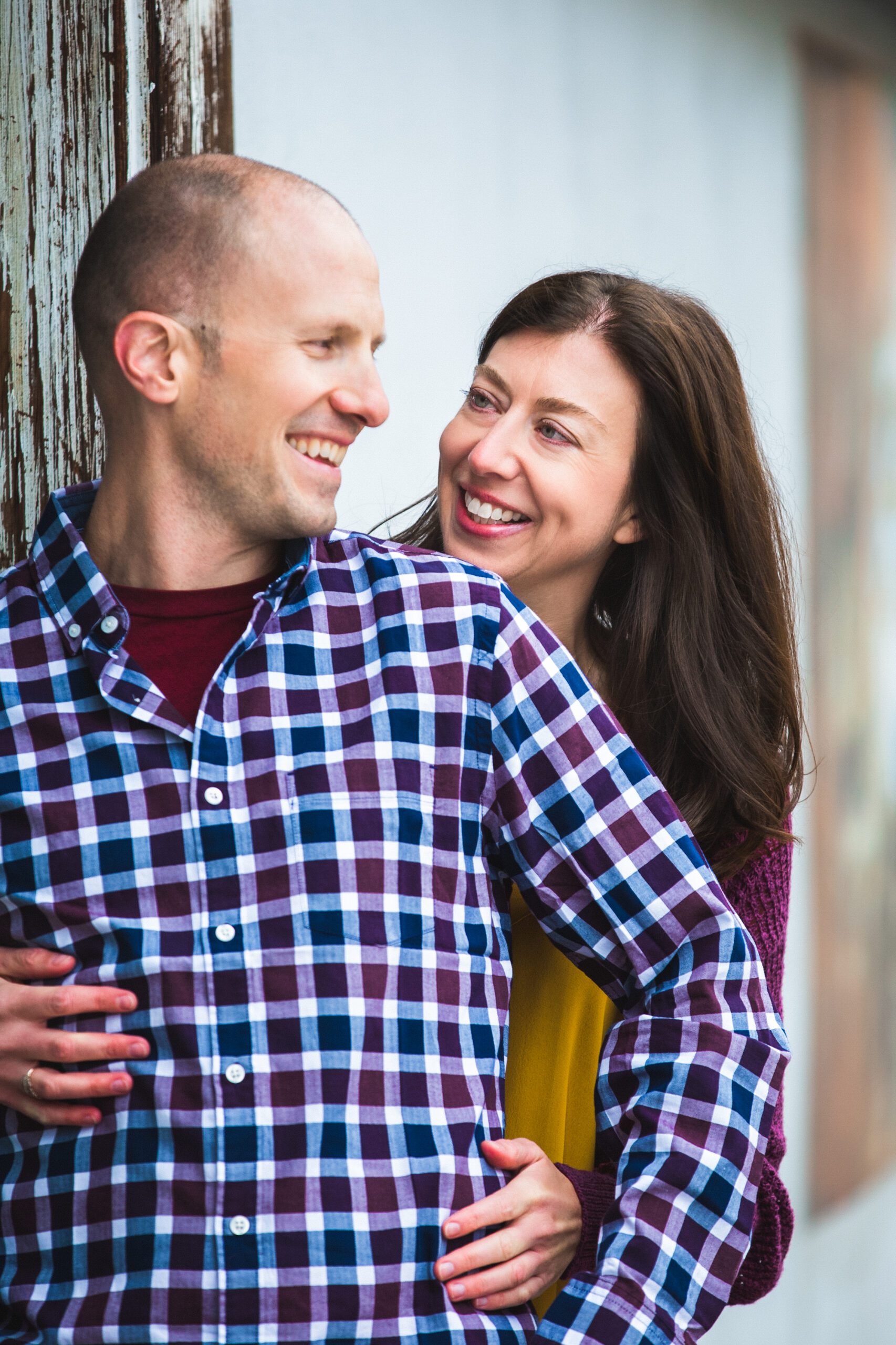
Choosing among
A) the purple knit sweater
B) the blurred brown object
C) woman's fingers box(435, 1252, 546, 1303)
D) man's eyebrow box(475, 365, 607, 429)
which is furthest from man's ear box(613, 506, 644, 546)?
the blurred brown object

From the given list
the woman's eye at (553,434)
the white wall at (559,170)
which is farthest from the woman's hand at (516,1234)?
the white wall at (559,170)

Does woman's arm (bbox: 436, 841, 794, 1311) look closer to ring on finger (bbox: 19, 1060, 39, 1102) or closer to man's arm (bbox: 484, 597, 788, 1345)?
man's arm (bbox: 484, 597, 788, 1345)

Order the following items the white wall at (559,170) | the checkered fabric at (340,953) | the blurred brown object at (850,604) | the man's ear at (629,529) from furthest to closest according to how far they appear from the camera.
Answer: the blurred brown object at (850,604) < the white wall at (559,170) < the man's ear at (629,529) < the checkered fabric at (340,953)

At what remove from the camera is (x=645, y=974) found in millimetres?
1245

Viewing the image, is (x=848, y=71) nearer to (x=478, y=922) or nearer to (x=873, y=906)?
(x=873, y=906)

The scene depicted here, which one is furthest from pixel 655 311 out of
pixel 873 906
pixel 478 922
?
pixel 873 906

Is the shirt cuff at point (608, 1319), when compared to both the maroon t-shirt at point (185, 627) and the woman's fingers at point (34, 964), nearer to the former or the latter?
the woman's fingers at point (34, 964)

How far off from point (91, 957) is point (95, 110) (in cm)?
108

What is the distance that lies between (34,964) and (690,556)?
96cm

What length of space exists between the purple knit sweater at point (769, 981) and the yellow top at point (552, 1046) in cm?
22

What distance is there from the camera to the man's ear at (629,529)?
5.81 feet

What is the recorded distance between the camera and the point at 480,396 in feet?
5.82

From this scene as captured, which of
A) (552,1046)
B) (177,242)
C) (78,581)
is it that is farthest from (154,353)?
(552,1046)

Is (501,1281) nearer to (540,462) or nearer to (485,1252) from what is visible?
(485,1252)
